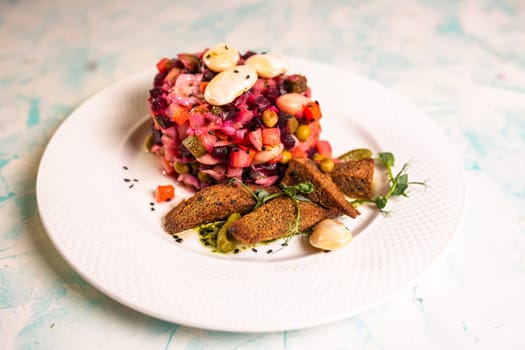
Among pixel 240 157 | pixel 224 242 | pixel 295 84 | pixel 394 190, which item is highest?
pixel 295 84

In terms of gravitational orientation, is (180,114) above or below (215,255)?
above

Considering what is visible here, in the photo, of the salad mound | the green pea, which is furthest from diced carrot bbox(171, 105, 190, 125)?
the green pea

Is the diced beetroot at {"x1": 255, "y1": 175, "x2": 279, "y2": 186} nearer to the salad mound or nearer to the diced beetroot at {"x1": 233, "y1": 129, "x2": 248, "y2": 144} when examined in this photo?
the salad mound

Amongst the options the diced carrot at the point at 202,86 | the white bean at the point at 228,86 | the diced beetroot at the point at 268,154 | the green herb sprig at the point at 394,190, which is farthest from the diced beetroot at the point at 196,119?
the green herb sprig at the point at 394,190

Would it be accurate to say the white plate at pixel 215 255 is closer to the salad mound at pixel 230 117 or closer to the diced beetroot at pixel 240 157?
the salad mound at pixel 230 117

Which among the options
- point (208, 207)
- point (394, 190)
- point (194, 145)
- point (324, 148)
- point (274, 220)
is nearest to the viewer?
point (274, 220)

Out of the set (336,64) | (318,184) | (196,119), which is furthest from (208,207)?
(336,64)

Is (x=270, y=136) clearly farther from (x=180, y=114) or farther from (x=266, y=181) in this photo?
(x=180, y=114)
